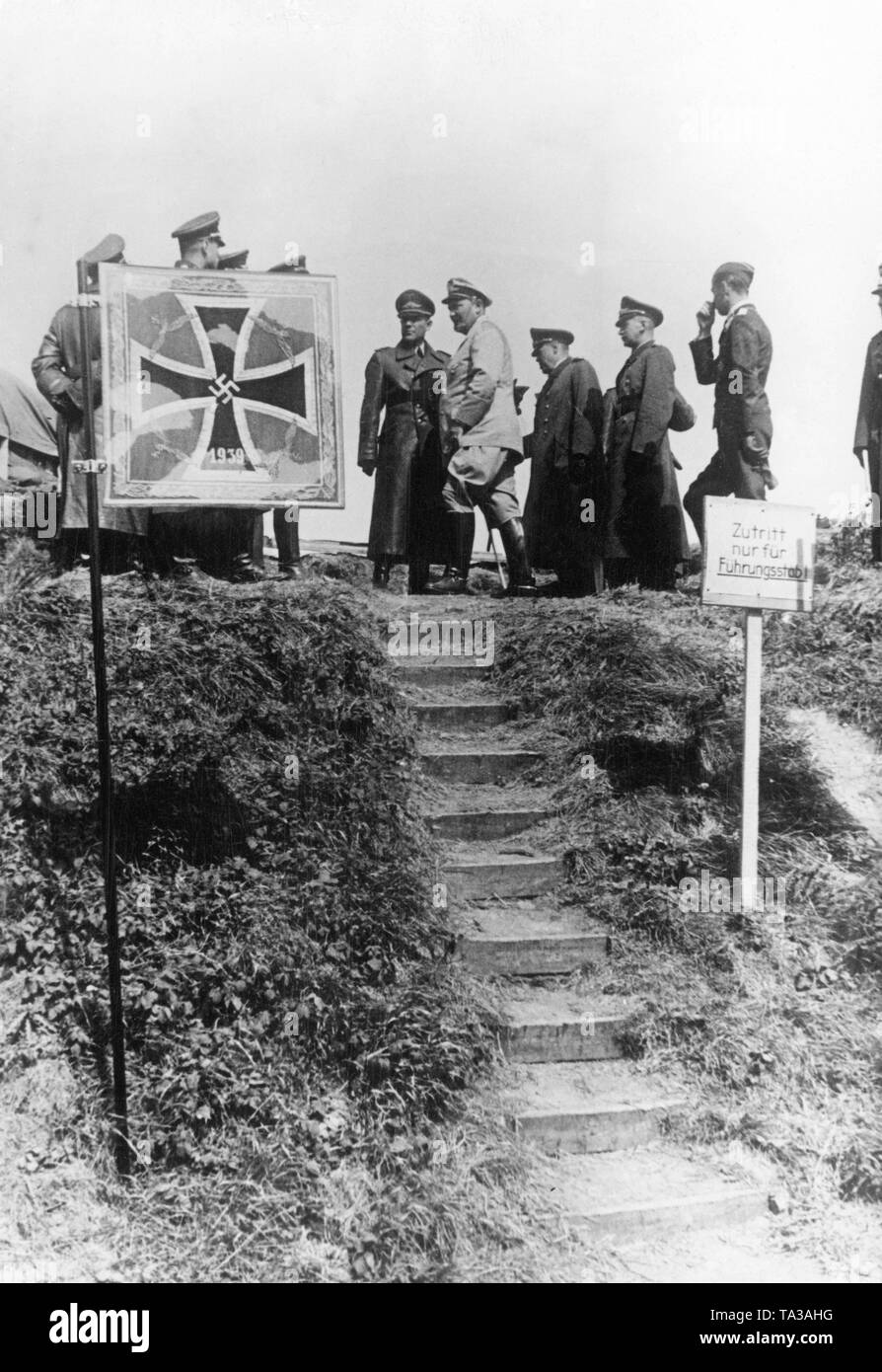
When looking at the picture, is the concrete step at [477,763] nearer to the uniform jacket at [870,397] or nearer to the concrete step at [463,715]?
the concrete step at [463,715]

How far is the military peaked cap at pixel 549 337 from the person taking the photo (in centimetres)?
763

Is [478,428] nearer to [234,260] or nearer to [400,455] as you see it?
[400,455]

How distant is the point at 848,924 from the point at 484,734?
2171mm

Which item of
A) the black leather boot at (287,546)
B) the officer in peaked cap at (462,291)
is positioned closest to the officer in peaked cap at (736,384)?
the officer in peaked cap at (462,291)

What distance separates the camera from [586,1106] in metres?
4.86

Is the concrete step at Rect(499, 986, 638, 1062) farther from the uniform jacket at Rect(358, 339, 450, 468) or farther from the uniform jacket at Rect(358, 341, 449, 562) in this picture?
the uniform jacket at Rect(358, 339, 450, 468)

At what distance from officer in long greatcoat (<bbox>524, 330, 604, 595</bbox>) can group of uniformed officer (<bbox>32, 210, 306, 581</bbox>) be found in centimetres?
174

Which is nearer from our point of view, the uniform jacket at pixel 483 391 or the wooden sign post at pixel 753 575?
the wooden sign post at pixel 753 575

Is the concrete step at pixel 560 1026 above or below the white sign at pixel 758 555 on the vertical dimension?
below

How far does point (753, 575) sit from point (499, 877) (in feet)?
6.41

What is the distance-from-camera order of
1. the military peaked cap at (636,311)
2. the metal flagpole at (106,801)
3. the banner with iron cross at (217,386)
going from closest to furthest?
the metal flagpole at (106,801), the banner with iron cross at (217,386), the military peaked cap at (636,311)

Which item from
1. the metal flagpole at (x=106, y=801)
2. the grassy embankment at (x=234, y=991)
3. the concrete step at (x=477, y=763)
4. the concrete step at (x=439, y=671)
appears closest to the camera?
the grassy embankment at (x=234, y=991)

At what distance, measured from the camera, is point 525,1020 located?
16.8ft
